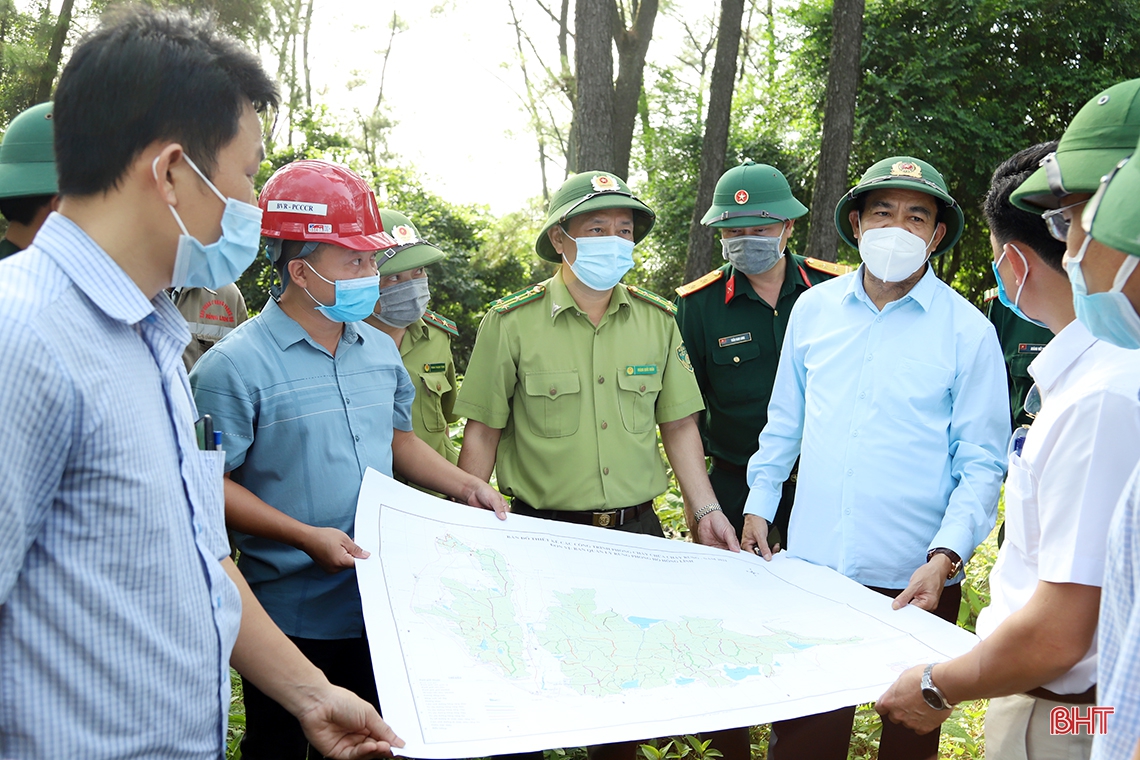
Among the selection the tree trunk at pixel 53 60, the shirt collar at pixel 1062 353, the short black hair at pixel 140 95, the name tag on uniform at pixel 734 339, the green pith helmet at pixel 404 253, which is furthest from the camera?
the tree trunk at pixel 53 60

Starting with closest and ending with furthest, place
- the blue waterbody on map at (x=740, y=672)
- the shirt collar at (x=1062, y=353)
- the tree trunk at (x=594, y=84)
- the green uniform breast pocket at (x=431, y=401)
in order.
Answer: the shirt collar at (x=1062, y=353), the blue waterbody on map at (x=740, y=672), the green uniform breast pocket at (x=431, y=401), the tree trunk at (x=594, y=84)

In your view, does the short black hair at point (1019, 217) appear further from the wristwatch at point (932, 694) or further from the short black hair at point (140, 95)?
the short black hair at point (140, 95)

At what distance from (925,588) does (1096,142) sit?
1.43 meters

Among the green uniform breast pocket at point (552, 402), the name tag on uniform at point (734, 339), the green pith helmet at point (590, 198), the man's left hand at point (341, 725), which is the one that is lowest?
the man's left hand at point (341, 725)

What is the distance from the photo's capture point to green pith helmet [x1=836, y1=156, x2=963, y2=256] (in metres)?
3.08

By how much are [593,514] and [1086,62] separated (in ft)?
41.8

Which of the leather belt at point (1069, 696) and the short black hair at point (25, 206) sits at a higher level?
the short black hair at point (25, 206)

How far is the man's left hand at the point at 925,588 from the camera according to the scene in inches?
97.7

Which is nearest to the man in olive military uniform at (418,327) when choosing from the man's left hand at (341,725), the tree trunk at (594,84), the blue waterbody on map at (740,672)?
the blue waterbody on map at (740,672)

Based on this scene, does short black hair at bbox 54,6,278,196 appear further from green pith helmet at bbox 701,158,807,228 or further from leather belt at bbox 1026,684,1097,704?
green pith helmet at bbox 701,158,807,228

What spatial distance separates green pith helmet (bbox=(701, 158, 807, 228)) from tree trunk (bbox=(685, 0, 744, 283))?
6.23 m

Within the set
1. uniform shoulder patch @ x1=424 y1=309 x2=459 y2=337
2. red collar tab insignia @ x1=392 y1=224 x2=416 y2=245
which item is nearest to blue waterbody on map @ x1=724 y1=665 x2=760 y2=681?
red collar tab insignia @ x1=392 y1=224 x2=416 y2=245

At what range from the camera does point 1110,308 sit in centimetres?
131

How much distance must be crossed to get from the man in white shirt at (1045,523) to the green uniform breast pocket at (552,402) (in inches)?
61.7
